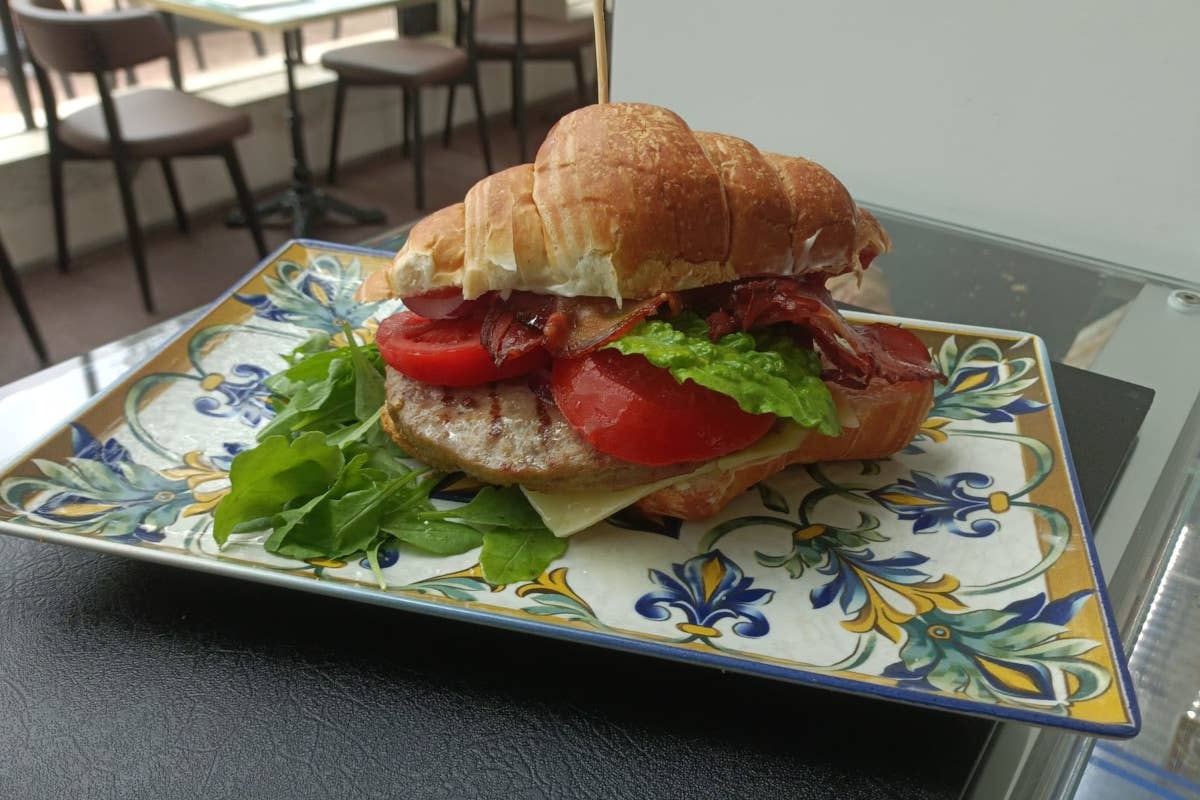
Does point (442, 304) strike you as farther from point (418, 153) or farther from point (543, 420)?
point (418, 153)

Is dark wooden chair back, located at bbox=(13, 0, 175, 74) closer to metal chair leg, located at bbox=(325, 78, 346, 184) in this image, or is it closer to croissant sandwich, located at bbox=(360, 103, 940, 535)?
metal chair leg, located at bbox=(325, 78, 346, 184)

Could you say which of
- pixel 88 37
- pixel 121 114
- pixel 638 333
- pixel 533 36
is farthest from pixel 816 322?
pixel 533 36

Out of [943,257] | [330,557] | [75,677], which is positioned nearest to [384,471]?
[330,557]

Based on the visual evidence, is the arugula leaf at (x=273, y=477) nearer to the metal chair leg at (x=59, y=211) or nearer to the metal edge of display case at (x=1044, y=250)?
the metal edge of display case at (x=1044, y=250)

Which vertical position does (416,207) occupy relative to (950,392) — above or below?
below

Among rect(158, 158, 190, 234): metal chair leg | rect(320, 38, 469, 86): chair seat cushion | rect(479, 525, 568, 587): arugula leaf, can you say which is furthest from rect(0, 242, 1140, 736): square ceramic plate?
rect(320, 38, 469, 86): chair seat cushion

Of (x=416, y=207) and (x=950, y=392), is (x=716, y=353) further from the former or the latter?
(x=416, y=207)
